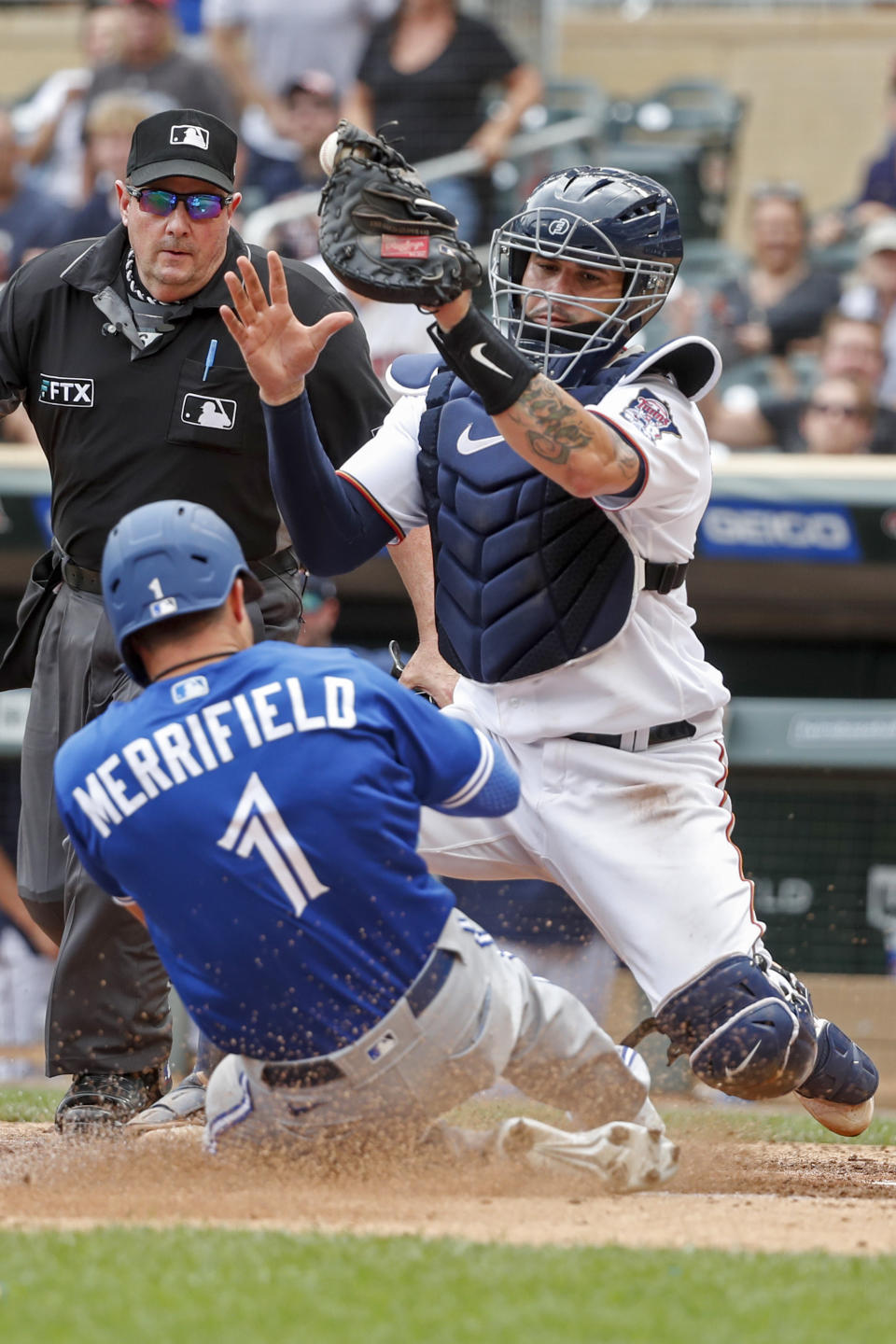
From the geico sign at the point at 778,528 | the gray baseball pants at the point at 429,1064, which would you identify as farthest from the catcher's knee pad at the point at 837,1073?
the geico sign at the point at 778,528

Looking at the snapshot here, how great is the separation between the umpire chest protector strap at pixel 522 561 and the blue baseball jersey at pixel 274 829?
0.48 m

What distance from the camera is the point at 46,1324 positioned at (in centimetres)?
240

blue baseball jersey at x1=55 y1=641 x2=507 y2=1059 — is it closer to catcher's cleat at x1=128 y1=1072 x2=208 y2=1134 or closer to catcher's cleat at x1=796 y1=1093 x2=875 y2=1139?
catcher's cleat at x1=128 y1=1072 x2=208 y2=1134

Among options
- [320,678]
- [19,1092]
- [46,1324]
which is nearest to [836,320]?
[19,1092]

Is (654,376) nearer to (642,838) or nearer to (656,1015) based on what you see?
(642,838)

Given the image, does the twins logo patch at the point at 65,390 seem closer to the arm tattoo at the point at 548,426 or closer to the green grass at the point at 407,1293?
the arm tattoo at the point at 548,426

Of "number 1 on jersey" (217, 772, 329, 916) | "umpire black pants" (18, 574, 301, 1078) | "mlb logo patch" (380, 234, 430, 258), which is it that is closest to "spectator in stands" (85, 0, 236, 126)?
"umpire black pants" (18, 574, 301, 1078)

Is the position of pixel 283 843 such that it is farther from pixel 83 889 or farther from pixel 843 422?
pixel 843 422

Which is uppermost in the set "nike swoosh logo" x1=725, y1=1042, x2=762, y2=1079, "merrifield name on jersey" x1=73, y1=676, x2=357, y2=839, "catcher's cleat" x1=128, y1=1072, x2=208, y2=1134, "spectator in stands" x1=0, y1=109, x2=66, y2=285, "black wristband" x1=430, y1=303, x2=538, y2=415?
"spectator in stands" x1=0, y1=109, x2=66, y2=285

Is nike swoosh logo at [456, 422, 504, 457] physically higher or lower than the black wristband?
lower

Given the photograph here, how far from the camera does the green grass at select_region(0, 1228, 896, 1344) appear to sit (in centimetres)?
237

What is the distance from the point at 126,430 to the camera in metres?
4.08

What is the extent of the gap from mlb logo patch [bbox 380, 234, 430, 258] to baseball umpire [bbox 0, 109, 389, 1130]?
0.90m

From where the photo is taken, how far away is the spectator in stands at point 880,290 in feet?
27.9
